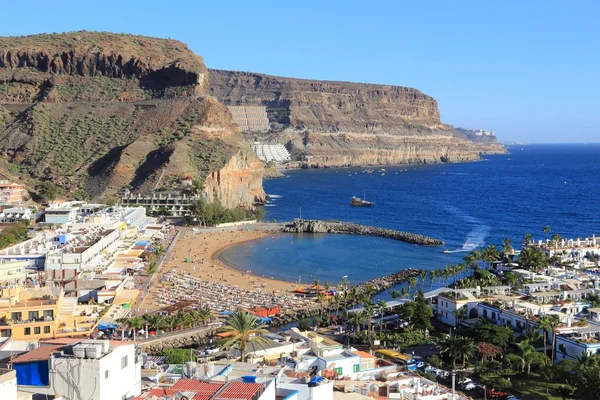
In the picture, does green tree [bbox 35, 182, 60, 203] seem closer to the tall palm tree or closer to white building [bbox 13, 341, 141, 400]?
the tall palm tree

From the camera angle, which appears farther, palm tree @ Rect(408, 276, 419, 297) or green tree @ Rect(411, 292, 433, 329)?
palm tree @ Rect(408, 276, 419, 297)

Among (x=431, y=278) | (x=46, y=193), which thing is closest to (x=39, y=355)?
(x=431, y=278)

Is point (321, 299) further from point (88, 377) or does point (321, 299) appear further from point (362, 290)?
point (88, 377)

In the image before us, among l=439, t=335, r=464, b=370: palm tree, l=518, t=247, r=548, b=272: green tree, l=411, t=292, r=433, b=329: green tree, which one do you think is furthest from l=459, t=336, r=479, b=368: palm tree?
l=518, t=247, r=548, b=272: green tree

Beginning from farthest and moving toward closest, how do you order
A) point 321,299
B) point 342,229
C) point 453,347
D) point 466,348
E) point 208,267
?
point 342,229 < point 208,267 < point 321,299 < point 453,347 < point 466,348

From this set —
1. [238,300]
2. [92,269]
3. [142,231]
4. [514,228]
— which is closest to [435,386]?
[238,300]

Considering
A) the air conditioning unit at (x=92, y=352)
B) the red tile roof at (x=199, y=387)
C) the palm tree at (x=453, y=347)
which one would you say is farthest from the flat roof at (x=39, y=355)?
the palm tree at (x=453, y=347)
